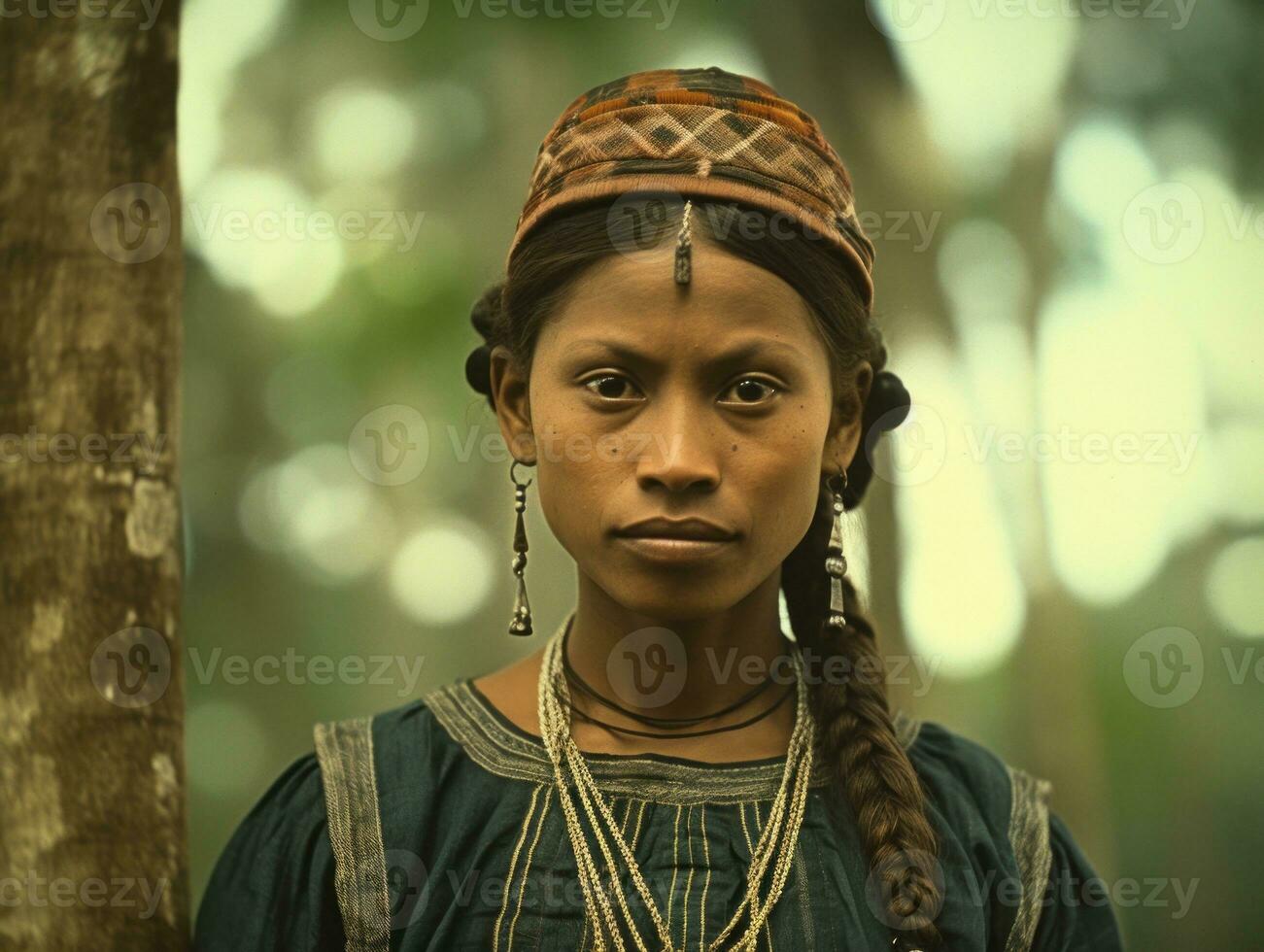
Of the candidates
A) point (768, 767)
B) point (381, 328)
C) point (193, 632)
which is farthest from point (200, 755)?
point (768, 767)

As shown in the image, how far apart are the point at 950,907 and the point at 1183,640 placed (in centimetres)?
113

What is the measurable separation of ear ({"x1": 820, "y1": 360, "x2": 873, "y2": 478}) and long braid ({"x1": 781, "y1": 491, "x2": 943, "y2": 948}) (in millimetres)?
119

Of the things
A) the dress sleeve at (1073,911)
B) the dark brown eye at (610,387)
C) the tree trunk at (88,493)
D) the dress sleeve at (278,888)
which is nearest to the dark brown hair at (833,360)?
the dark brown eye at (610,387)

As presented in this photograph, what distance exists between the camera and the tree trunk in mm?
1562

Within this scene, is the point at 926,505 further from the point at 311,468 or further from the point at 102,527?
the point at 102,527

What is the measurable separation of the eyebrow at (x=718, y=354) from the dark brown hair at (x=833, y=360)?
0.33 feet

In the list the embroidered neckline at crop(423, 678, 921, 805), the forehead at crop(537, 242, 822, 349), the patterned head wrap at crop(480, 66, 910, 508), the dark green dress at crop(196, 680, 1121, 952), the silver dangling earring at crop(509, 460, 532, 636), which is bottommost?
the dark green dress at crop(196, 680, 1121, 952)

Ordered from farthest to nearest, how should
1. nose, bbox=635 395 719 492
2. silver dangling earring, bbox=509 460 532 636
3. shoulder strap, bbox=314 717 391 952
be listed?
silver dangling earring, bbox=509 460 532 636, shoulder strap, bbox=314 717 391 952, nose, bbox=635 395 719 492

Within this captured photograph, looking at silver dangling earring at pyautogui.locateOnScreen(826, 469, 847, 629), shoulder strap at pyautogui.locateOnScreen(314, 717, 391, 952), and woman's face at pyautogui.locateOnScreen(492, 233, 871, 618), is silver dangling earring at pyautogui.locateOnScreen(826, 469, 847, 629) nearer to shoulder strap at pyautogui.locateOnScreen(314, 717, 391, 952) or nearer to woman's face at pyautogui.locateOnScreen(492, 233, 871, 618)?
woman's face at pyautogui.locateOnScreen(492, 233, 871, 618)

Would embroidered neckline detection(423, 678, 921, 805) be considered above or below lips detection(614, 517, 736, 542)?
below

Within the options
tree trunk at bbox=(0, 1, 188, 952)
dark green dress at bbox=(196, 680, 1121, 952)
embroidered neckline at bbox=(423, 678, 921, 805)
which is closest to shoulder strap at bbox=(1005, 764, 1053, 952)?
dark green dress at bbox=(196, 680, 1121, 952)

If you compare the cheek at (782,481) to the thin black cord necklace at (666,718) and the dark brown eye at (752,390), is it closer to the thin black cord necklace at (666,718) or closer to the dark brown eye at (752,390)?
the dark brown eye at (752,390)

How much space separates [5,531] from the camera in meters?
1.59

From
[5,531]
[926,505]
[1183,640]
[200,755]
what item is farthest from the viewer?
[200,755]
